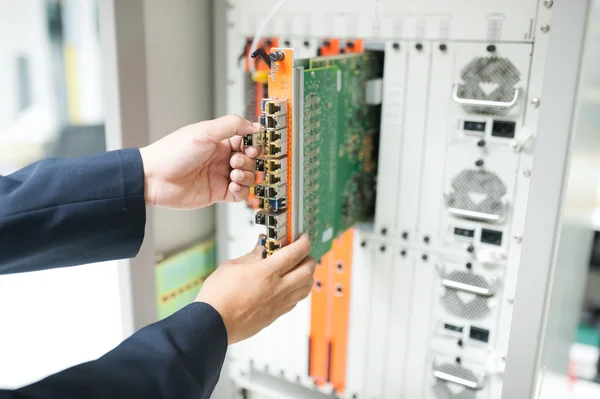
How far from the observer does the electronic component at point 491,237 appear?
1.45m

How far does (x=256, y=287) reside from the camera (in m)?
1.17

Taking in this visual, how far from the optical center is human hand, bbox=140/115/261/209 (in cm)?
129

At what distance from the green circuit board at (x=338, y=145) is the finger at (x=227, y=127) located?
14cm

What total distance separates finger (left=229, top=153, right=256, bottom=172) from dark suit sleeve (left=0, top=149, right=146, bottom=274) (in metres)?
0.23

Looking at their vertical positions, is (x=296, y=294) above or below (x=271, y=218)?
below

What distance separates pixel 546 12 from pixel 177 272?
1416 mm

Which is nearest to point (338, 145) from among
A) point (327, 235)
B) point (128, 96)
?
point (327, 235)

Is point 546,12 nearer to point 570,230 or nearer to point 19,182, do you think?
point 570,230

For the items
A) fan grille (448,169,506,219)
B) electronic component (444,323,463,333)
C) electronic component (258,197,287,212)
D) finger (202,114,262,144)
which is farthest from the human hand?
electronic component (444,323,463,333)

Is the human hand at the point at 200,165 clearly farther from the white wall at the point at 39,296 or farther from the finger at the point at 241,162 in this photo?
the white wall at the point at 39,296

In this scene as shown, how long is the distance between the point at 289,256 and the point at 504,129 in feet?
2.26

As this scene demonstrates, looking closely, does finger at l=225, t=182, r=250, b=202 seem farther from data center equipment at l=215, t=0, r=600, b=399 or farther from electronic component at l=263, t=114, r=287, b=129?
electronic component at l=263, t=114, r=287, b=129

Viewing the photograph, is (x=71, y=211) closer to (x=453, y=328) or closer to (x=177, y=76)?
(x=177, y=76)

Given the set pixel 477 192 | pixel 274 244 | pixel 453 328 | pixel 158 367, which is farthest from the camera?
pixel 453 328
